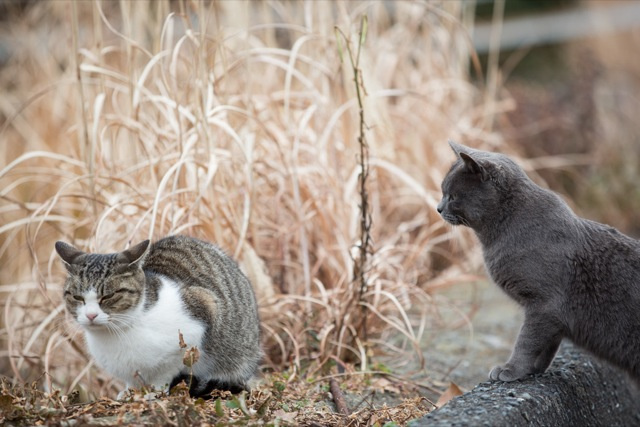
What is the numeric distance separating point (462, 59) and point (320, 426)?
3.16 metres

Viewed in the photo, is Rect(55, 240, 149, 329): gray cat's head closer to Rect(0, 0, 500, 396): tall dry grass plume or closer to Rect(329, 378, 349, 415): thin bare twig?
Rect(0, 0, 500, 396): tall dry grass plume

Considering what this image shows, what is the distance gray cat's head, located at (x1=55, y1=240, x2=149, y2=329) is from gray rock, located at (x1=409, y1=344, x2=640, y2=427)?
0.85m

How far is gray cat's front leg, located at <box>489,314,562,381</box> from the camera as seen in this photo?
2.34 metres

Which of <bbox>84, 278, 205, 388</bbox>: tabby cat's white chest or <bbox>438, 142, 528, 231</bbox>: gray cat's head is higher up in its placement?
<bbox>438, 142, 528, 231</bbox>: gray cat's head

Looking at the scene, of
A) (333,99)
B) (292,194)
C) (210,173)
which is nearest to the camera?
(210,173)

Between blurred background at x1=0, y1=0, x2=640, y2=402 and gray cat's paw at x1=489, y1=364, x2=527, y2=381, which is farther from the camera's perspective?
blurred background at x1=0, y1=0, x2=640, y2=402

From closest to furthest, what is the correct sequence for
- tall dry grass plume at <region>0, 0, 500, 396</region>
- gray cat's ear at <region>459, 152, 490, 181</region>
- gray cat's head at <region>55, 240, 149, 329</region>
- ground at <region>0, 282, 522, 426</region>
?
1. ground at <region>0, 282, 522, 426</region>
2. gray cat's head at <region>55, 240, 149, 329</region>
3. gray cat's ear at <region>459, 152, 490, 181</region>
4. tall dry grass plume at <region>0, 0, 500, 396</region>

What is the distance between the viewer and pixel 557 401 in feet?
7.68

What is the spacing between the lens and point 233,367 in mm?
2420

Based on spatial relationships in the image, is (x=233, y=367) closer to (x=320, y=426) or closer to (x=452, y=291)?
(x=320, y=426)

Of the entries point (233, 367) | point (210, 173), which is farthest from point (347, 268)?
point (233, 367)

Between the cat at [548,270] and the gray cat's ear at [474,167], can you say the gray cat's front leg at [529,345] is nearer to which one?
the cat at [548,270]

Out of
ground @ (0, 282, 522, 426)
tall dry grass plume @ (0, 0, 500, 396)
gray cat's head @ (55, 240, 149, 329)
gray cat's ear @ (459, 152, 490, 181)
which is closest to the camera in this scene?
ground @ (0, 282, 522, 426)

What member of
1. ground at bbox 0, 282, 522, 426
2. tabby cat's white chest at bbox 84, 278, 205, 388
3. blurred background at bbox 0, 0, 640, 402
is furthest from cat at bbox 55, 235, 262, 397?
blurred background at bbox 0, 0, 640, 402
